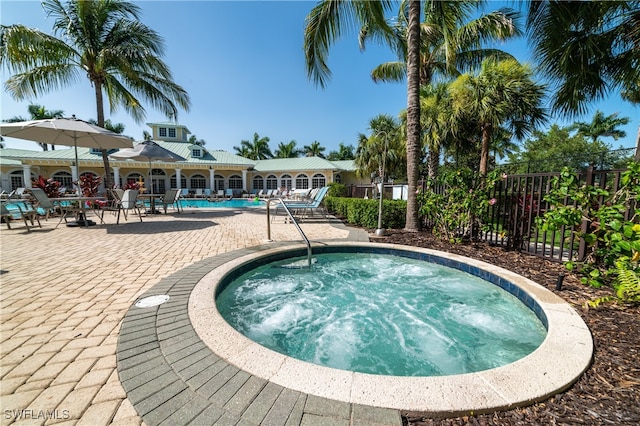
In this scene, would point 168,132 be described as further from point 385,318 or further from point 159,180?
point 385,318

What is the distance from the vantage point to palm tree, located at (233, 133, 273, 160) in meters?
36.2

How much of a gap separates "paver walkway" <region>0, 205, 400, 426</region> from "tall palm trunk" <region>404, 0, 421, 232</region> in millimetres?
3914

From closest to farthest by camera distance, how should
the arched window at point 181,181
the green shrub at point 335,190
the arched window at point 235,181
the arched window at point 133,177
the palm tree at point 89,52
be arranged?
1. the palm tree at point 89,52
2. the green shrub at point 335,190
3. the arched window at point 133,177
4. the arched window at point 181,181
5. the arched window at point 235,181

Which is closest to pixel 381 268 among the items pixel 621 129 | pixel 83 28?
→ pixel 83 28

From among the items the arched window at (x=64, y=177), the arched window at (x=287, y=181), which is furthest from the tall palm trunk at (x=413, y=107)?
the arched window at (x=64, y=177)

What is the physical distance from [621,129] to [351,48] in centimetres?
4580

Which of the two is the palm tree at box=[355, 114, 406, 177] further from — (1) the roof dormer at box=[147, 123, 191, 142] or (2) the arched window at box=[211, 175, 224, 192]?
(1) the roof dormer at box=[147, 123, 191, 142]

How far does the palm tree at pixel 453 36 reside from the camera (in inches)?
309

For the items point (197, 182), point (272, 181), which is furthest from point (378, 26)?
point (197, 182)

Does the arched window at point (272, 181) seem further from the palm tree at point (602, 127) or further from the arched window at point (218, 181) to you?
the palm tree at point (602, 127)

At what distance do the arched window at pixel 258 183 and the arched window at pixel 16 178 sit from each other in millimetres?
19479

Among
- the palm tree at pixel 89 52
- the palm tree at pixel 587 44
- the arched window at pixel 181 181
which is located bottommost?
the arched window at pixel 181 181

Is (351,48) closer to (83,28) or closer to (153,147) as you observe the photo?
(153,147)

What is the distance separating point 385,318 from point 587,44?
717 centimetres
